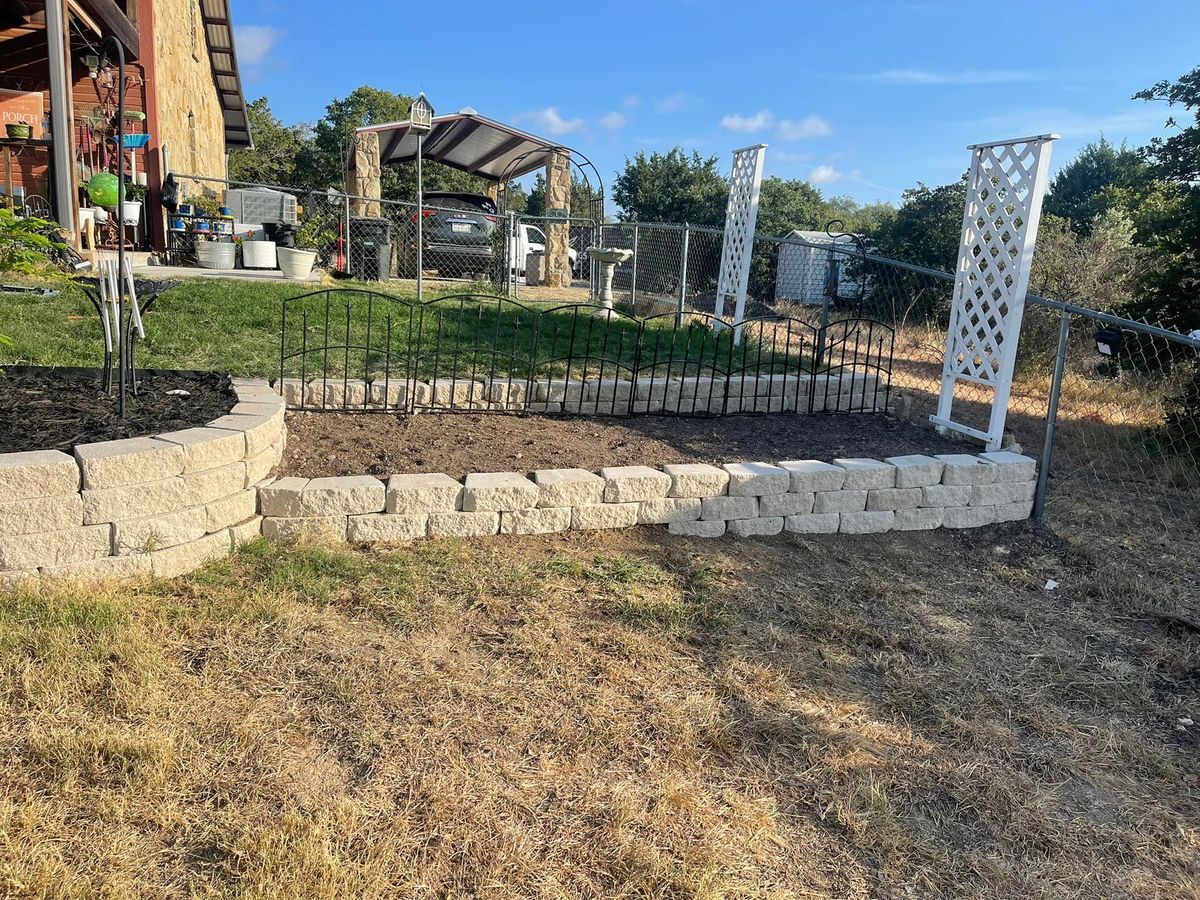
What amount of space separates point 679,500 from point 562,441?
3.30ft

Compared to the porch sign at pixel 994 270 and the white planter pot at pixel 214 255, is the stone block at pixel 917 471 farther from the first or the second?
the white planter pot at pixel 214 255

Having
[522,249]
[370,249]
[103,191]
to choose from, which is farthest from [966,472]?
[522,249]

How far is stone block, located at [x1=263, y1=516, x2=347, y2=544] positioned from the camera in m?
3.52

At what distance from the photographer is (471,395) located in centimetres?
530

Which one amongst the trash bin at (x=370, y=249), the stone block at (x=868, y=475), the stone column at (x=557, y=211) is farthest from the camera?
the stone column at (x=557, y=211)

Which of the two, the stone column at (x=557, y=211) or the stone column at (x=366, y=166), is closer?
the stone column at (x=366, y=166)

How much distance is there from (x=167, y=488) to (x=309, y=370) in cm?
258

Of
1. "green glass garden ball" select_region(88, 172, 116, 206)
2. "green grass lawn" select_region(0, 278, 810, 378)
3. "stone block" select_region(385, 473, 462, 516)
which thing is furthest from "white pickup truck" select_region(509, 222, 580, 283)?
"stone block" select_region(385, 473, 462, 516)

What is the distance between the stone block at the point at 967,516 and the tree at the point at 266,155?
35630mm

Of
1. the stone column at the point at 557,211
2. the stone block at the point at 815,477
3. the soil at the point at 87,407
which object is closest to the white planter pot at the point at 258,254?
the stone column at the point at 557,211

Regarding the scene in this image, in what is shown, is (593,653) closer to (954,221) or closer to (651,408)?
(651,408)

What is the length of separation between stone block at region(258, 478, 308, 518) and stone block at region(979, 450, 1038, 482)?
3.64 metres

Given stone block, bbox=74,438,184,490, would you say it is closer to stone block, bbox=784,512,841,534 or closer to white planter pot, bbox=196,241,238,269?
stone block, bbox=784,512,841,534

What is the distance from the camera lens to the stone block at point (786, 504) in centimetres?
416
